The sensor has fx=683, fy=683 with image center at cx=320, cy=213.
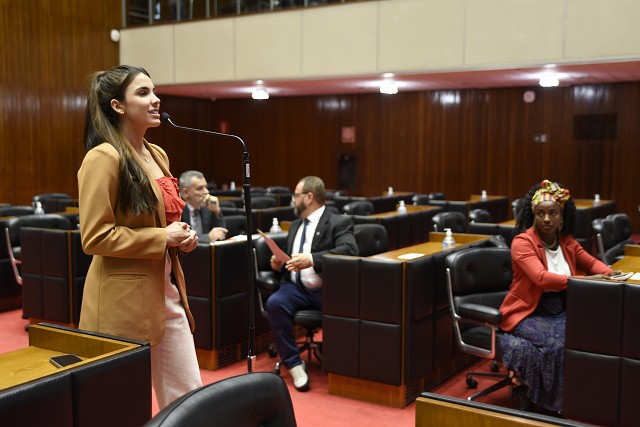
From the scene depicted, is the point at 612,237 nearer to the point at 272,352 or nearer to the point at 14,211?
the point at 272,352

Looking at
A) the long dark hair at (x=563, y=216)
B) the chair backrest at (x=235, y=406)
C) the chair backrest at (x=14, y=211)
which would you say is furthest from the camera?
the chair backrest at (x=14, y=211)

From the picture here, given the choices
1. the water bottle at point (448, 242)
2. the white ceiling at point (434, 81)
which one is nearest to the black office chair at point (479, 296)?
the water bottle at point (448, 242)

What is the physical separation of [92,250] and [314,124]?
13.6 meters

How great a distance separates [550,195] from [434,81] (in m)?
8.44

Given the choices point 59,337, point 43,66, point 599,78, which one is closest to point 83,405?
point 59,337

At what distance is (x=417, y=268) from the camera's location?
4.10m

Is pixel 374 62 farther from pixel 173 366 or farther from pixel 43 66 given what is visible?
pixel 173 366

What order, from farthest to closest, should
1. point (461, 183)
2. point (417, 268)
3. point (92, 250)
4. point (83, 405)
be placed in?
point (461, 183), point (417, 268), point (92, 250), point (83, 405)

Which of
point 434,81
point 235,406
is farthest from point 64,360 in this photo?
point 434,81

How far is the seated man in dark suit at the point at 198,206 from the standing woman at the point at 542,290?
2.35 meters

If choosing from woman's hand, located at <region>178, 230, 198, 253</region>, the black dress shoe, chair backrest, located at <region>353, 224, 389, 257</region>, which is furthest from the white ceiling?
woman's hand, located at <region>178, 230, 198, 253</region>

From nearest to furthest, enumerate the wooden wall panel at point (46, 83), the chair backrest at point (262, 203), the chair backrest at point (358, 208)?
1. the chair backrest at point (358, 208)
2. the chair backrest at point (262, 203)
3. the wooden wall panel at point (46, 83)

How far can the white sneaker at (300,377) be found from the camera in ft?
14.5

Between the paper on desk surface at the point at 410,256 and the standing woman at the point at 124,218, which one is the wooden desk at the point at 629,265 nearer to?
the paper on desk surface at the point at 410,256
